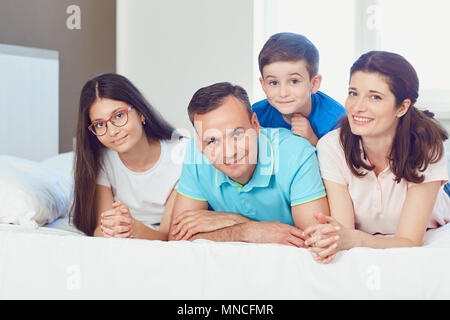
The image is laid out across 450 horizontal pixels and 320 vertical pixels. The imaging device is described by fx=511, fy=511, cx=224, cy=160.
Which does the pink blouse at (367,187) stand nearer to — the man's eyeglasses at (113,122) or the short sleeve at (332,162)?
the short sleeve at (332,162)

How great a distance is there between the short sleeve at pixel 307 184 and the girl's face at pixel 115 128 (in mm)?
483

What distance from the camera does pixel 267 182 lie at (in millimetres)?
1291

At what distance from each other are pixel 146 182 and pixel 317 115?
1.80 ft

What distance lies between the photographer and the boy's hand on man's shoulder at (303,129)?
143cm

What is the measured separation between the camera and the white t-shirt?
154cm

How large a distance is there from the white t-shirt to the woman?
481 millimetres

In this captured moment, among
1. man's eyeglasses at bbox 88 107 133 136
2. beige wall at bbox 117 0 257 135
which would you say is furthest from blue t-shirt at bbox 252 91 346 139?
beige wall at bbox 117 0 257 135

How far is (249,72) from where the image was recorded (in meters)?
2.94

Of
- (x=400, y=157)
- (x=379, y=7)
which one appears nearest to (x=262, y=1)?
(x=379, y=7)

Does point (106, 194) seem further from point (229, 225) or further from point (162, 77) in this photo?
point (162, 77)

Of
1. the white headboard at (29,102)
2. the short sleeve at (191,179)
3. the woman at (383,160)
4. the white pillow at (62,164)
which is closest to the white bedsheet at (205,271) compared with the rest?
the woman at (383,160)

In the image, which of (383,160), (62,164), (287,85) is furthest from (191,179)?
(62,164)

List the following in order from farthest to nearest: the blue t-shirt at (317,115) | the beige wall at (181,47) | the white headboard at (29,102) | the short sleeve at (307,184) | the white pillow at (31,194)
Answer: the beige wall at (181,47) → the white headboard at (29,102) → the blue t-shirt at (317,115) → the white pillow at (31,194) → the short sleeve at (307,184)

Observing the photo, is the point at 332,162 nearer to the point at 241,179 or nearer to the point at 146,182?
the point at 241,179
